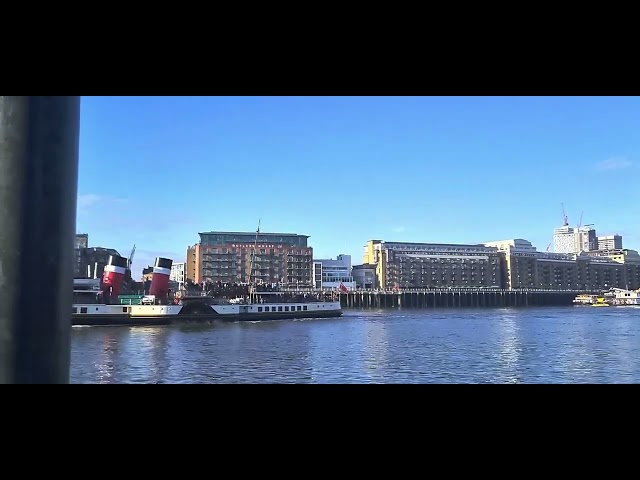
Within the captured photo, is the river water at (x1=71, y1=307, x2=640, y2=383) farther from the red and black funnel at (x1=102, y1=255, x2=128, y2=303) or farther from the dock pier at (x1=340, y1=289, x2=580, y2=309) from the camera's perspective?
the dock pier at (x1=340, y1=289, x2=580, y2=309)

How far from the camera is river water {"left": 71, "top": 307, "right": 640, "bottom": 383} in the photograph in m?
17.7

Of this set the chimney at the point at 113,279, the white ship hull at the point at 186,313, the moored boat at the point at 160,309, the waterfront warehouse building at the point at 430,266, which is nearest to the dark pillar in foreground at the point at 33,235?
the white ship hull at the point at 186,313

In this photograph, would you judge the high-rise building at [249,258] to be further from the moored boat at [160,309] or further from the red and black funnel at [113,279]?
the red and black funnel at [113,279]

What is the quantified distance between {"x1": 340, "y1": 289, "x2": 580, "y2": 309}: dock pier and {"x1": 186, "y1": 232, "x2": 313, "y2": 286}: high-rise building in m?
8.53

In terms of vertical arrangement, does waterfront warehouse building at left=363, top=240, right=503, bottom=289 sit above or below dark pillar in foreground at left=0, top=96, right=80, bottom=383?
above

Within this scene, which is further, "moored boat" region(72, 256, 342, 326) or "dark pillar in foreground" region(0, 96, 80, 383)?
"moored boat" region(72, 256, 342, 326)

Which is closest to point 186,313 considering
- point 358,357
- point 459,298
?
point 358,357

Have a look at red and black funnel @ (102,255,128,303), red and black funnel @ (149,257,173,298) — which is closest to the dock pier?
red and black funnel @ (149,257,173,298)
